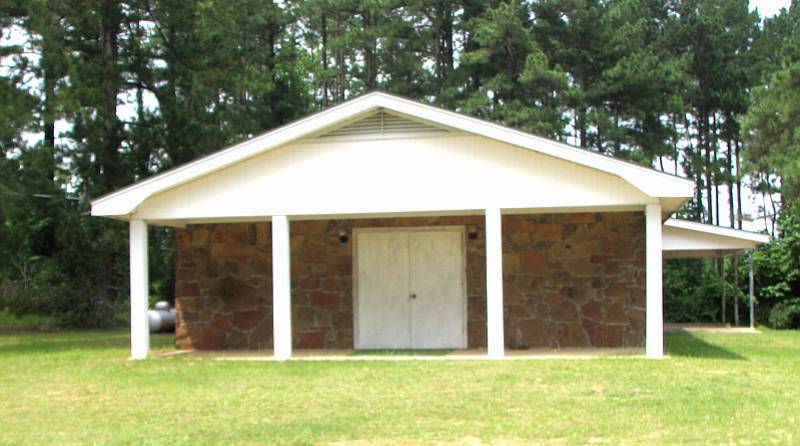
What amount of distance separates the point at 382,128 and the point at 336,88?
22.0 metres

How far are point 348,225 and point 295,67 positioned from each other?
20.6 metres

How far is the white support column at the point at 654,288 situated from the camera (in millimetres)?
13008

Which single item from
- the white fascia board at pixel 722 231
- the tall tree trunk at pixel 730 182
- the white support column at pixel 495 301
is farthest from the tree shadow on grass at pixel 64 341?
the tall tree trunk at pixel 730 182

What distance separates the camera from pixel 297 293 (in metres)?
15.9

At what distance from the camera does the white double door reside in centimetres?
1566

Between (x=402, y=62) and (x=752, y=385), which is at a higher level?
(x=402, y=62)

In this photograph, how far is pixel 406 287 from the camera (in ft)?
52.0

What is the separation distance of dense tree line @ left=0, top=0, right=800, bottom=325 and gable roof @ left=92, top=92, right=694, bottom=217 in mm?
4327

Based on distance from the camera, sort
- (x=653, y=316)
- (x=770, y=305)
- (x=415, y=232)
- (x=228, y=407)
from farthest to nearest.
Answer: (x=770, y=305), (x=415, y=232), (x=653, y=316), (x=228, y=407)

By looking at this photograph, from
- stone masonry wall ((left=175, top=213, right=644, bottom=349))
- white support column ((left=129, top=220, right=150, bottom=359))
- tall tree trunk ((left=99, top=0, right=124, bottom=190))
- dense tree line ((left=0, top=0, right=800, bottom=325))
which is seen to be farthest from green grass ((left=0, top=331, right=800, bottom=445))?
tall tree trunk ((left=99, top=0, right=124, bottom=190))

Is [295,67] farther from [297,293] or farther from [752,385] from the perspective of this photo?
[752,385]

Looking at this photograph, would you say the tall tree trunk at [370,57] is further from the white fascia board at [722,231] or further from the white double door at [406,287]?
the white double door at [406,287]

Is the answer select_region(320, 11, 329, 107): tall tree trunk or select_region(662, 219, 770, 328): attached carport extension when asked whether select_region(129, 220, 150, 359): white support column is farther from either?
select_region(320, 11, 329, 107): tall tree trunk

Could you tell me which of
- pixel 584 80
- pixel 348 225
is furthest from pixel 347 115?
pixel 584 80
